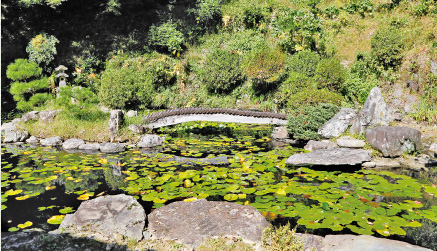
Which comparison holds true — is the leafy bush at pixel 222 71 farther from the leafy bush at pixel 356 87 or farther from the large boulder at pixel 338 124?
the large boulder at pixel 338 124

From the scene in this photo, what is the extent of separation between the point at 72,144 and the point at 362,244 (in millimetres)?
7684

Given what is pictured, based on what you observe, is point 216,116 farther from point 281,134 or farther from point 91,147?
point 91,147

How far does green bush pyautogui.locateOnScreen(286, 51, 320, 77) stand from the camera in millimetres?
12453

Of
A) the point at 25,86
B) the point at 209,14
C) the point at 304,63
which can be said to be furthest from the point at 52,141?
the point at 209,14

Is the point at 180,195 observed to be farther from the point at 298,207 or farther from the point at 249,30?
the point at 249,30

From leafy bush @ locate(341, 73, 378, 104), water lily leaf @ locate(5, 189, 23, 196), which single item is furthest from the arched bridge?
water lily leaf @ locate(5, 189, 23, 196)

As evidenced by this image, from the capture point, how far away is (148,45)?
17.5 metres

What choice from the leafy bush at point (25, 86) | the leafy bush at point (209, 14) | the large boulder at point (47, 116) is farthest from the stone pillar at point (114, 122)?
the leafy bush at point (209, 14)

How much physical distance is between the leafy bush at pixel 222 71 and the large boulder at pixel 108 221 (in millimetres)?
10947

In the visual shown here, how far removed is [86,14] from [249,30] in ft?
29.6

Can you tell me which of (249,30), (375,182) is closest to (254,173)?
(375,182)

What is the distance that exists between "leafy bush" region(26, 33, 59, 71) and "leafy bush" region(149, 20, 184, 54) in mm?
4876

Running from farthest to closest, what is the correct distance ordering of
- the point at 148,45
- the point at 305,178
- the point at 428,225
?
1. the point at 148,45
2. the point at 305,178
3. the point at 428,225

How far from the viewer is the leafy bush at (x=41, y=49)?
50.3 ft
